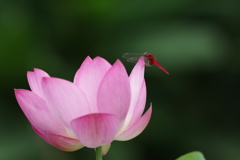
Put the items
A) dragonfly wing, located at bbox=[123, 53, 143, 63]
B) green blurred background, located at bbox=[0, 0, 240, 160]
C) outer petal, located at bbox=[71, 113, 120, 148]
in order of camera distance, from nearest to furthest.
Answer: outer petal, located at bbox=[71, 113, 120, 148] → dragonfly wing, located at bbox=[123, 53, 143, 63] → green blurred background, located at bbox=[0, 0, 240, 160]

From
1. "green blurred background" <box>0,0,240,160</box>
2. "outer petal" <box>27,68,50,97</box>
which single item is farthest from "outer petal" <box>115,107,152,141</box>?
"green blurred background" <box>0,0,240,160</box>

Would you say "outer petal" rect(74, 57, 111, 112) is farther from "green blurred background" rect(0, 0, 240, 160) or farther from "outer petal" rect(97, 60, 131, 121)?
"green blurred background" rect(0, 0, 240, 160)

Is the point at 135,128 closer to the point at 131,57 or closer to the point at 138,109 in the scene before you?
the point at 138,109

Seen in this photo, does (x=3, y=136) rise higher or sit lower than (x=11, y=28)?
lower

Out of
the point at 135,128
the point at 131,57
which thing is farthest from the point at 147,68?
the point at 135,128

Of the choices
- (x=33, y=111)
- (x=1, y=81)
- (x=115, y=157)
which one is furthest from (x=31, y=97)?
(x=1, y=81)

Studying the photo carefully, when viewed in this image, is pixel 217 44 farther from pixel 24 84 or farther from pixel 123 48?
pixel 24 84

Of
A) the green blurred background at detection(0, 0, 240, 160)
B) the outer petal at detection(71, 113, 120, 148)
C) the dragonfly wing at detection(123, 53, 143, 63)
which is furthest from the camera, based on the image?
the green blurred background at detection(0, 0, 240, 160)
